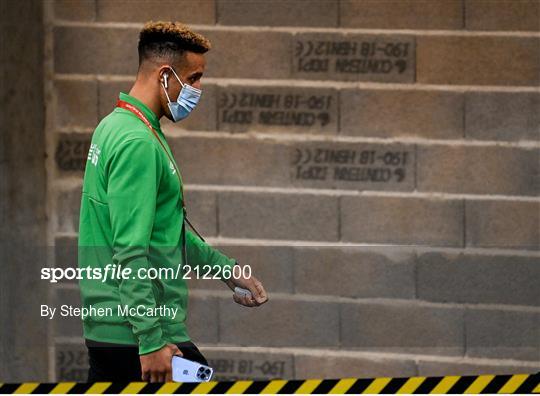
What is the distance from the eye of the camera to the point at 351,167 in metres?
8.12

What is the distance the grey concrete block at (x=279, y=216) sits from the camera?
8180 mm

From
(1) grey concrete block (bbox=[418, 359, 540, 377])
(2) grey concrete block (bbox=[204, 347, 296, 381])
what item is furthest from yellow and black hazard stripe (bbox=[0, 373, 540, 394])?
(2) grey concrete block (bbox=[204, 347, 296, 381])

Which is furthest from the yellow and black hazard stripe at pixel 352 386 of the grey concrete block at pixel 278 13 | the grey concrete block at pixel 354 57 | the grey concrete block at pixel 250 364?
the grey concrete block at pixel 278 13

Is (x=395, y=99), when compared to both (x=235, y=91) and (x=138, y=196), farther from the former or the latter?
(x=138, y=196)

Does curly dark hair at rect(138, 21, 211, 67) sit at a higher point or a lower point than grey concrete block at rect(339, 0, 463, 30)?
lower

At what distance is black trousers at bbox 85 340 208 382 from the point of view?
5.87m

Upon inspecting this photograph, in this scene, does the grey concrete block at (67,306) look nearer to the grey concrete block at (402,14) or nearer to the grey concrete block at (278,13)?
the grey concrete block at (278,13)

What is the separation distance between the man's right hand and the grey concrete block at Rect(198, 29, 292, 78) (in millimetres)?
2802

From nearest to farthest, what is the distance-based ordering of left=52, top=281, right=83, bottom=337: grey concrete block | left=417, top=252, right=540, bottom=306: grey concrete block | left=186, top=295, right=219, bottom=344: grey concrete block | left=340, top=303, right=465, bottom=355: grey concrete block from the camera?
left=417, top=252, right=540, bottom=306: grey concrete block → left=340, top=303, right=465, bottom=355: grey concrete block → left=186, top=295, right=219, bottom=344: grey concrete block → left=52, top=281, right=83, bottom=337: grey concrete block

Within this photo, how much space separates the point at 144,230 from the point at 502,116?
3.03 m

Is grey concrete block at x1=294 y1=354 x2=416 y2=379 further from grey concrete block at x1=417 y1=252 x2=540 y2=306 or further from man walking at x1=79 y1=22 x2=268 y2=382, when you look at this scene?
man walking at x1=79 y1=22 x2=268 y2=382

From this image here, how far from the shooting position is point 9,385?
7582mm

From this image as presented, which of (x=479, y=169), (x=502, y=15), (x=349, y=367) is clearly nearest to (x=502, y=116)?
(x=479, y=169)

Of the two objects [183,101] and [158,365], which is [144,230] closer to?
[158,365]
